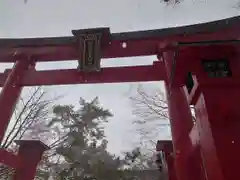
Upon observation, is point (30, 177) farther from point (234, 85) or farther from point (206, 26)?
point (206, 26)

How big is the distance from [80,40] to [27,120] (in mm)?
9799

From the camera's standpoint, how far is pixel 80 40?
4.21m

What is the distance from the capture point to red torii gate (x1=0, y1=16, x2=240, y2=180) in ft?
7.03

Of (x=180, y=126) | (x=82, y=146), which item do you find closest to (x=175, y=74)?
(x=180, y=126)

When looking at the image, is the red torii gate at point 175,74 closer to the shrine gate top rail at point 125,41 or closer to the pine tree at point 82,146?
the shrine gate top rail at point 125,41

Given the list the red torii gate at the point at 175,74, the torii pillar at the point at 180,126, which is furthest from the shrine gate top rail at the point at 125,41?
the torii pillar at the point at 180,126

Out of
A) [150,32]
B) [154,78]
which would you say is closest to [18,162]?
[154,78]

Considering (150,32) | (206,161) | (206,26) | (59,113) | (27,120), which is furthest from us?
(59,113)

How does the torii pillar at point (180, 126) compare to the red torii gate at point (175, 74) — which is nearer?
the red torii gate at point (175, 74)

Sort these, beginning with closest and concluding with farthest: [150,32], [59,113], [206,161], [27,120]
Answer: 1. [206,161]
2. [150,32]
3. [27,120]
4. [59,113]

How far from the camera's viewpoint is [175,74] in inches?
112

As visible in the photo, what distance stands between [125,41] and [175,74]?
169cm

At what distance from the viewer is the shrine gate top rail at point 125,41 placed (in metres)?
3.87

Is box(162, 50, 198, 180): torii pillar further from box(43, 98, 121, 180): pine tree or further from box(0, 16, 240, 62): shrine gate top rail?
box(43, 98, 121, 180): pine tree
